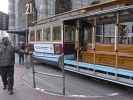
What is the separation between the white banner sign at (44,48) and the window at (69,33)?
3.95 feet

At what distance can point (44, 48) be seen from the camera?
18.2 meters

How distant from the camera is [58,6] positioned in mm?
35438

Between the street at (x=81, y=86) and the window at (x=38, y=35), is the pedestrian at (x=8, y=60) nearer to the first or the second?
the street at (x=81, y=86)

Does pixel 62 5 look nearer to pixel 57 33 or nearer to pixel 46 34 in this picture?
pixel 46 34

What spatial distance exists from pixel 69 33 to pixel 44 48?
8.44 ft

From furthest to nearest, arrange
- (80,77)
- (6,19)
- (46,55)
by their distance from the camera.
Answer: (6,19)
(46,55)
(80,77)

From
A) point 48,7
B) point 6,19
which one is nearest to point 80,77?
point 48,7

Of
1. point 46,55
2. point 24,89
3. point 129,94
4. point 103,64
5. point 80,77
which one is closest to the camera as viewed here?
point 129,94

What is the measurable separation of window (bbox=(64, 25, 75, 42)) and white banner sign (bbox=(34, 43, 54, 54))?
120cm

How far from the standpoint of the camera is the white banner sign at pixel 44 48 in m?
17.1

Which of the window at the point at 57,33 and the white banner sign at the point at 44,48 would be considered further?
the white banner sign at the point at 44,48

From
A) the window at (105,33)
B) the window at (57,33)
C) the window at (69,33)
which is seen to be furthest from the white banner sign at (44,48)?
the window at (105,33)

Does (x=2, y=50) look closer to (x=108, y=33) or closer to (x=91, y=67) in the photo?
Answer: (x=91, y=67)

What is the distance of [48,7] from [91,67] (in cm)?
2278
